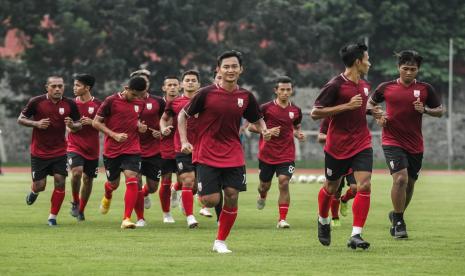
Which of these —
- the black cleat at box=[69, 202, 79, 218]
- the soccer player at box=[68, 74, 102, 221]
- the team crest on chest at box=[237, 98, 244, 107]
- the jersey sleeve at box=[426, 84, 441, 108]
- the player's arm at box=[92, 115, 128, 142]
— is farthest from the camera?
the black cleat at box=[69, 202, 79, 218]

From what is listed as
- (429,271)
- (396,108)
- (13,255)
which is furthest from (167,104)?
(429,271)

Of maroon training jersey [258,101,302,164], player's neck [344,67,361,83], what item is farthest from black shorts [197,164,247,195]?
maroon training jersey [258,101,302,164]

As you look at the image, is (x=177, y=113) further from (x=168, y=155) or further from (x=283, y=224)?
(x=283, y=224)

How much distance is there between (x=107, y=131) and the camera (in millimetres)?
17469

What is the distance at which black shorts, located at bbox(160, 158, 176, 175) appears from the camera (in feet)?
65.1

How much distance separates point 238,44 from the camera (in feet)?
182

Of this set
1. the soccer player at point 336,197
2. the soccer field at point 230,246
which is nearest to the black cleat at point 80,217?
the soccer field at point 230,246

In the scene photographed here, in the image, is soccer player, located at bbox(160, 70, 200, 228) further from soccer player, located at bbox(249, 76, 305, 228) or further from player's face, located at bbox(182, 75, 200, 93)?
soccer player, located at bbox(249, 76, 305, 228)

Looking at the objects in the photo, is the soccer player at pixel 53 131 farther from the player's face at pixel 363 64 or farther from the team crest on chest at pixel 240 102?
the player's face at pixel 363 64

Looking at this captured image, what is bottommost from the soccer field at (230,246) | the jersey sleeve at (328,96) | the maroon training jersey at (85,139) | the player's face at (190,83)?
the soccer field at (230,246)

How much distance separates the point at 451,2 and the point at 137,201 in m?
42.4

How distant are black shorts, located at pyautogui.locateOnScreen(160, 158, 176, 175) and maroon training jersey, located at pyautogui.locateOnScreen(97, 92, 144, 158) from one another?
1.80m

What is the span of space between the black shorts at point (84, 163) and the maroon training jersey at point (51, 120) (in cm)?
67

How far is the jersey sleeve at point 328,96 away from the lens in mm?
14047
